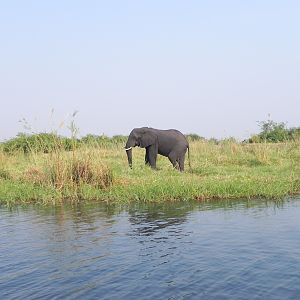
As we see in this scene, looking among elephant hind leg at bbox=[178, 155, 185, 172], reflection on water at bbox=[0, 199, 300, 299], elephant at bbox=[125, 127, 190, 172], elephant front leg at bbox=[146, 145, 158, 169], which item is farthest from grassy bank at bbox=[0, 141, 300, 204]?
elephant at bbox=[125, 127, 190, 172]

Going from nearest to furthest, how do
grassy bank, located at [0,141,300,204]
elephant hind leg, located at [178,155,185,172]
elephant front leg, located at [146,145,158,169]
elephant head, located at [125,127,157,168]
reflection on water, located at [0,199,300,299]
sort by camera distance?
reflection on water, located at [0,199,300,299] < grassy bank, located at [0,141,300,204] < elephant hind leg, located at [178,155,185,172] < elephant front leg, located at [146,145,158,169] < elephant head, located at [125,127,157,168]

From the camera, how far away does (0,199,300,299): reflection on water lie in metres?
5.66

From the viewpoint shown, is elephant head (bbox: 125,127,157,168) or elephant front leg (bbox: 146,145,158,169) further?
elephant head (bbox: 125,127,157,168)

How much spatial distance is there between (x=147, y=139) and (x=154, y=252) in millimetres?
10342

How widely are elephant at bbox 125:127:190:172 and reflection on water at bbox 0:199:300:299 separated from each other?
655 centimetres

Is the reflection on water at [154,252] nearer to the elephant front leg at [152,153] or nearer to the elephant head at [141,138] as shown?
the elephant front leg at [152,153]

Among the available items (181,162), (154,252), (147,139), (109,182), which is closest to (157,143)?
(147,139)

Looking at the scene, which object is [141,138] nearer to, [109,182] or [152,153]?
[152,153]

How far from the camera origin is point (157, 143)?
17.5 meters

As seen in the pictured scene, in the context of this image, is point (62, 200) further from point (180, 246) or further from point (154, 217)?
point (180, 246)

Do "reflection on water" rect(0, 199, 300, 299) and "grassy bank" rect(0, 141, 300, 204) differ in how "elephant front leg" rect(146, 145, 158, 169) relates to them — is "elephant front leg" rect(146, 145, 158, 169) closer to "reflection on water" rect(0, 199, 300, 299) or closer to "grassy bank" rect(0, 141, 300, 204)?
"grassy bank" rect(0, 141, 300, 204)

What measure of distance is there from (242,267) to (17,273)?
107 inches

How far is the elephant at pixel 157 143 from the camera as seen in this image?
17.3 meters

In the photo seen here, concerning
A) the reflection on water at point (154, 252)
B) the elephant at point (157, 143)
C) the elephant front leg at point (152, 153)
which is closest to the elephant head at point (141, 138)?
the elephant at point (157, 143)
